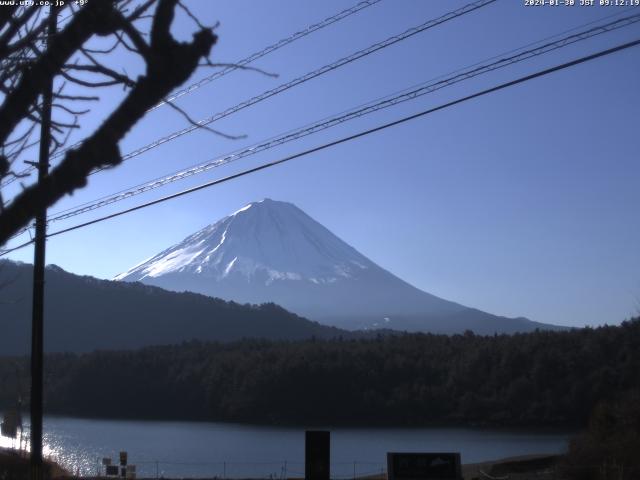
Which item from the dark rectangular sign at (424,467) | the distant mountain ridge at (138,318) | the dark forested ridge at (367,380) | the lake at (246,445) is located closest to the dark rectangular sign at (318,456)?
the dark rectangular sign at (424,467)

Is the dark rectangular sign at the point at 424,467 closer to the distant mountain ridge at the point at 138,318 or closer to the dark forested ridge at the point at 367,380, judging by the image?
the dark forested ridge at the point at 367,380

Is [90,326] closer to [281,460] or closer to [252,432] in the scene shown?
[252,432]

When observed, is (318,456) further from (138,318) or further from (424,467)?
(138,318)

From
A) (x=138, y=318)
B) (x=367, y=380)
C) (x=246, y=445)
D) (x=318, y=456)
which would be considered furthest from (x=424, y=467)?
(x=138, y=318)

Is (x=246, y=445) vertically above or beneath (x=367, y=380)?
beneath

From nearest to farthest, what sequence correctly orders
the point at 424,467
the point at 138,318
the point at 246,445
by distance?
the point at 424,467 → the point at 246,445 → the point at 138,318

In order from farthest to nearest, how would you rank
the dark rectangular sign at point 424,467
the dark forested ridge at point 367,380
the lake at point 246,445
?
the dark forested ridge at point 367,380 < the lake at point 246,445 < the dark rectangular sign at point 424,467

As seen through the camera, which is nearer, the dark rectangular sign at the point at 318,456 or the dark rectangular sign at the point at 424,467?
the dark rectangular sign at the point at 318,456
